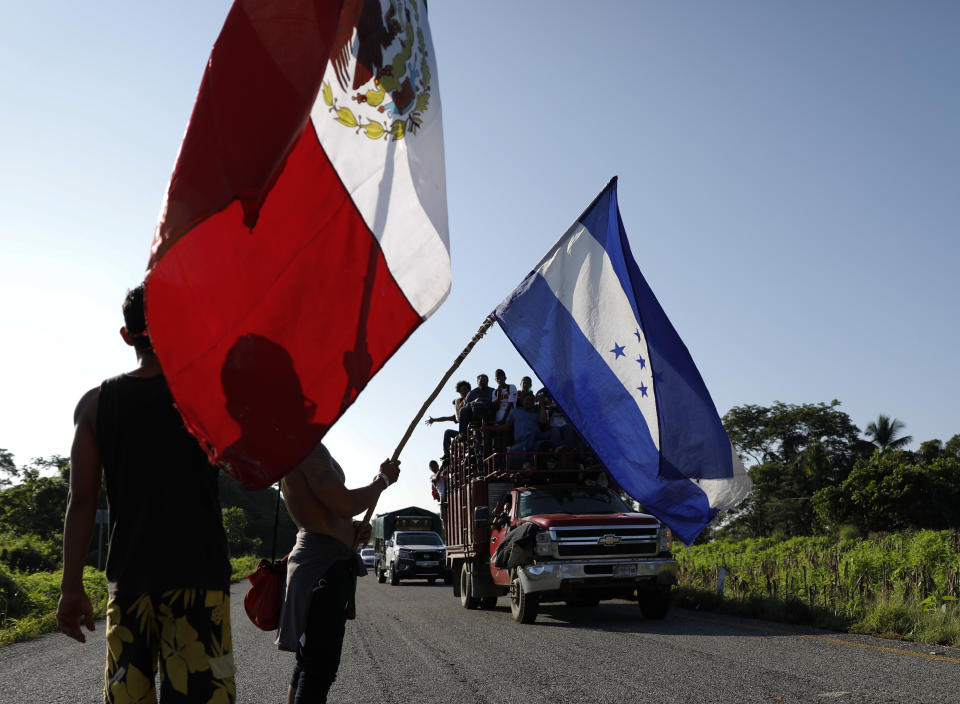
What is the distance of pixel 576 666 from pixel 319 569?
5.08 meters

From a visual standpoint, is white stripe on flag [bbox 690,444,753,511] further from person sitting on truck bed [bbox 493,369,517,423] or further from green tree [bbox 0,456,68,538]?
green tree [bbox 0,456,68,538]

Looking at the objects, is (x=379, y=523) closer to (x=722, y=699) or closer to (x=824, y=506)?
(x=824, y=506)

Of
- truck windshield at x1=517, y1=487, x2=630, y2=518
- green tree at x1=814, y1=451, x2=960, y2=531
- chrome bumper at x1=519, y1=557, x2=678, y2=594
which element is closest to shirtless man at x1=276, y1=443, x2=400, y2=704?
chrome bumper at x1=519, y1=557, x2=678, y2=594

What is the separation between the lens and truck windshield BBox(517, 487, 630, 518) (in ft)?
46.8

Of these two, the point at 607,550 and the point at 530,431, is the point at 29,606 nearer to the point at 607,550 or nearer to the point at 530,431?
the point at 530,431

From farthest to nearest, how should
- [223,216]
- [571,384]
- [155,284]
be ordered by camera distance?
[571,384] < [223,216] < [155,284]

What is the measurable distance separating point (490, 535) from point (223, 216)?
40.3 feet

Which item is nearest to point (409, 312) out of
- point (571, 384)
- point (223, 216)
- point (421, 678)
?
point (223, 216)

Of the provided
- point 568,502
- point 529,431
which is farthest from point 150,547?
point 529,431

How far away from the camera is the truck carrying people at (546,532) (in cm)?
1310

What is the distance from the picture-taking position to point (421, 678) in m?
8.16

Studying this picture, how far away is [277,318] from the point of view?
13.4ft

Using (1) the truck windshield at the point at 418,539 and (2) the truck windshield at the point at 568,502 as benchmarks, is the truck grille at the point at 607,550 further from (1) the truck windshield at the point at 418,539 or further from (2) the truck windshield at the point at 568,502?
(1) the truck windshield at the point at 418,539

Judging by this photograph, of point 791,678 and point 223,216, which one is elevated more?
point 223,216
